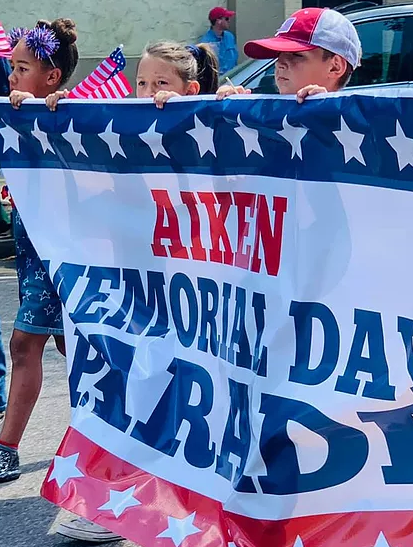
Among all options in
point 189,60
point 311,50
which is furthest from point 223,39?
point 311,50

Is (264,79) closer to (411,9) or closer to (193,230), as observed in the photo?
(411,9)

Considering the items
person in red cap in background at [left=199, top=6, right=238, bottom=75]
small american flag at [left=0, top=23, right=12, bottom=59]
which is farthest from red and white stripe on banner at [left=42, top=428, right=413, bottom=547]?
person in red cap in background at [left=199, top=6, right=238, bottom=75]

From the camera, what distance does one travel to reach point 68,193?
136 inches

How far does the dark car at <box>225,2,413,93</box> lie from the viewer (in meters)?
7.22

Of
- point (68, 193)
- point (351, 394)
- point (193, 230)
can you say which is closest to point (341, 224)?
point (351, 394)

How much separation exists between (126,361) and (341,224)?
957mm

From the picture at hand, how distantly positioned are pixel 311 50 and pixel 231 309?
0.81 metres

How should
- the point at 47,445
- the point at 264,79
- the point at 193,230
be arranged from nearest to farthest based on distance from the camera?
the point at 193,230, the point at 47,445, the point at 264,79

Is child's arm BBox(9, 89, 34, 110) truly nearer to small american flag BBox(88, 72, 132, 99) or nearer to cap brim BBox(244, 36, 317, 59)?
small american flag BBox(88, 72, 132, 99)

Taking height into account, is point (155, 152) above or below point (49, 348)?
above

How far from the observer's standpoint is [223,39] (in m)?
12.8

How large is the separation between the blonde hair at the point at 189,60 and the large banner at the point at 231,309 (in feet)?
1.65

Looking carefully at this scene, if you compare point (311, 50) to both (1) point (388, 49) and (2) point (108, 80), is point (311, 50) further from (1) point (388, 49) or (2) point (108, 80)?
(1) point (388, 49)

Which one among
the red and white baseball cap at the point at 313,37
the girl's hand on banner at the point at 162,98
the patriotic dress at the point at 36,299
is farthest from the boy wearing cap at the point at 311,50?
the patriotic dress at the point at 36,299
